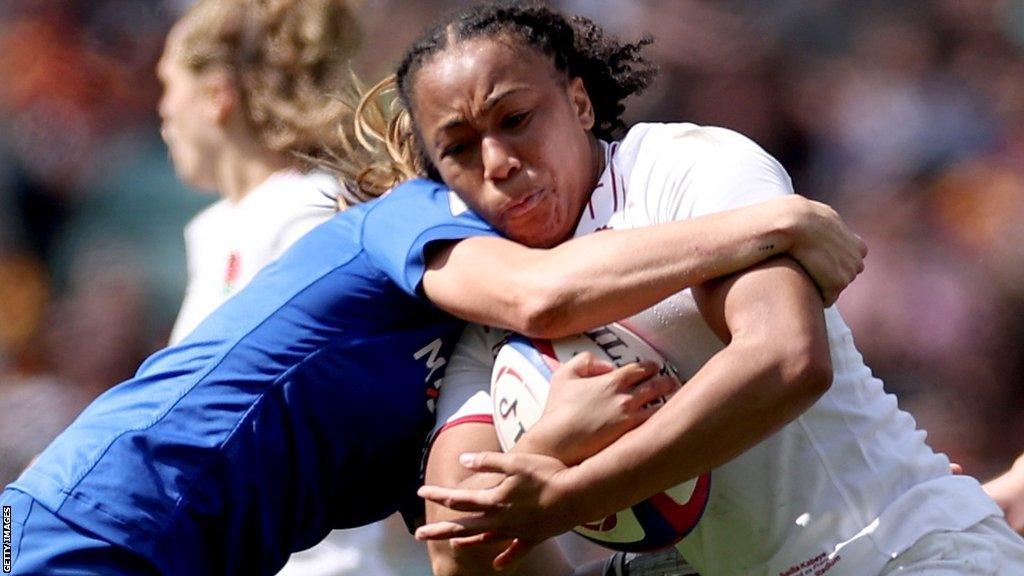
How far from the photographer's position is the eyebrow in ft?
9.36

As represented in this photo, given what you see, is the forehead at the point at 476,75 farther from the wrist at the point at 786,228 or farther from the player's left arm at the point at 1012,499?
the player's left arm at the point at 1012,499

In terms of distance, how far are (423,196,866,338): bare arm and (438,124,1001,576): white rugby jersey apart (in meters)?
0.13

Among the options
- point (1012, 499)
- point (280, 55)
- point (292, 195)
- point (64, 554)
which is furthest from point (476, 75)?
point (280, 55)

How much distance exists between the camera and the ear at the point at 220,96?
4781 mm

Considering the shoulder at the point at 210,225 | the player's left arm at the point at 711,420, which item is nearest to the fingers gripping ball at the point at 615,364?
the player's left arm at the point at 711,420

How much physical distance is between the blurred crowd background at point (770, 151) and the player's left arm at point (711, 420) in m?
3.18

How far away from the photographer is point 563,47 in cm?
308

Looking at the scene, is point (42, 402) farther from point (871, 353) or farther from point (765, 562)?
point (765, 562)

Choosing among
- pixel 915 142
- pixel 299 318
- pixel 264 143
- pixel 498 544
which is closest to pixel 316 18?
pixel 264 143

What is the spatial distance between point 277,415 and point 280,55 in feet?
6.65

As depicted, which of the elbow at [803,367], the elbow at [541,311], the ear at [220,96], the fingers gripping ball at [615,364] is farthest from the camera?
the ear at [220,96]

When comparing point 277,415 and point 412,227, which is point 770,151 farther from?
point 277,415

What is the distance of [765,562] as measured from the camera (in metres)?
2.79

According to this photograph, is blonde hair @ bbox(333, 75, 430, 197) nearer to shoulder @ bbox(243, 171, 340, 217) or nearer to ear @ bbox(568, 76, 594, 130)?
ear @ bbox(568, 76, 594, 130)
